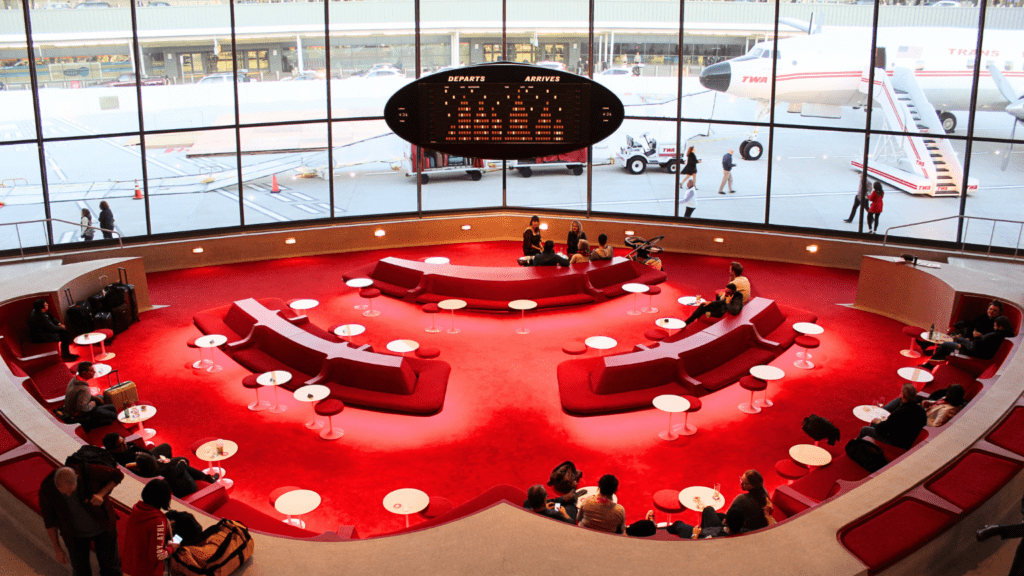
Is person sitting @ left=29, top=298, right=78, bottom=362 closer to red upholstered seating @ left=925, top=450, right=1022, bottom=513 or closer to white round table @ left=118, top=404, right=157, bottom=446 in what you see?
white round table @ left=118, top=404, right=157, bottom=446

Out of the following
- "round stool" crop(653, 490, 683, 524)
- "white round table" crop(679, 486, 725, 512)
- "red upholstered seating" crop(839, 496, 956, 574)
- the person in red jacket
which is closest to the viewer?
"red upholstered seating" crop(839, 496, 956, 574)

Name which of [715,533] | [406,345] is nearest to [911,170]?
[406,345]

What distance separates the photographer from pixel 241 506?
732 centimetres

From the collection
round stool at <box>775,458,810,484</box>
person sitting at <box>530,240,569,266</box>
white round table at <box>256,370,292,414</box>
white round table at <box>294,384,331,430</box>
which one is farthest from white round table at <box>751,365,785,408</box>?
white round table at <box>256,370,292,414</box>

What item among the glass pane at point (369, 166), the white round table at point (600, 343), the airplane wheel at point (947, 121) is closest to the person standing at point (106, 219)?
the glass pane at point (369, 166)

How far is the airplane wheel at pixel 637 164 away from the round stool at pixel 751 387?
1182 centimetres

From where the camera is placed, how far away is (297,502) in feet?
23.2

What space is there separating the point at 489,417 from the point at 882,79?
464 inches

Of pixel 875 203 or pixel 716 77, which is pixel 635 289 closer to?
pixel 875 203

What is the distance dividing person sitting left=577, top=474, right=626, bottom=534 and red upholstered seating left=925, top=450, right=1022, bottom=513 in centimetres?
251

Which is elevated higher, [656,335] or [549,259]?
[549,259]

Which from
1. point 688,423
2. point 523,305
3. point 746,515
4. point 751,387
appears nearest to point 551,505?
point 746,515

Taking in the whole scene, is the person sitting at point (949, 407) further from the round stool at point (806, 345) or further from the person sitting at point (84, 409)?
the person sitting at point (84, 409)

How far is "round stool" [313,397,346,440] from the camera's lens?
9.16 m
